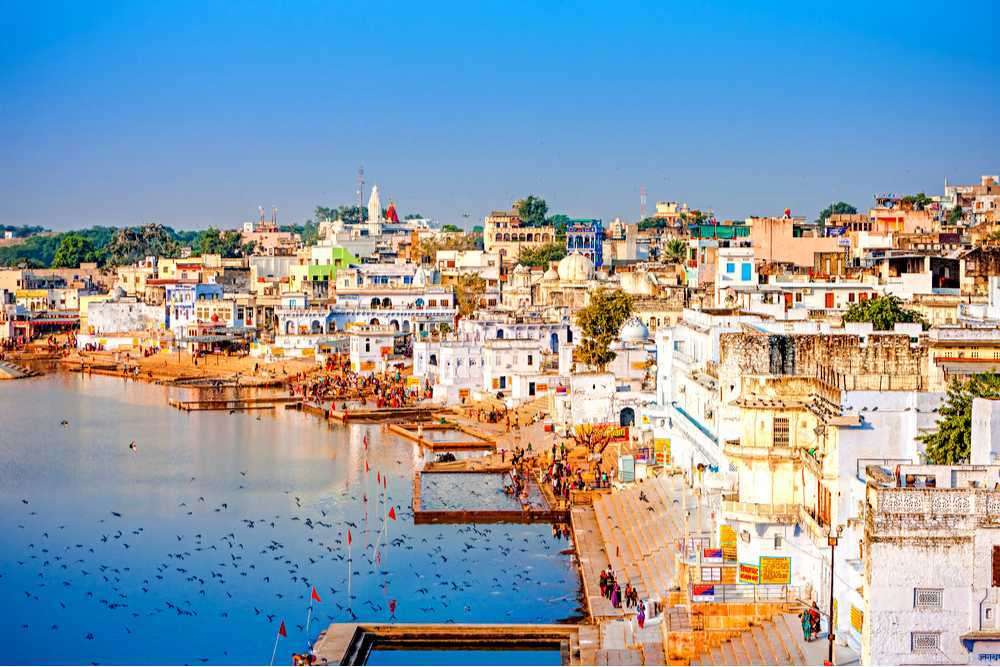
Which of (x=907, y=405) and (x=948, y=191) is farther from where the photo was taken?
(x=948, y=191)

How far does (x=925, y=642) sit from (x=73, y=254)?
94574mm

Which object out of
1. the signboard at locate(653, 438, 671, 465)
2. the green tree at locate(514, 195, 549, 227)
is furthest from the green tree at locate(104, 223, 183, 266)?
the signboard at locate(653, 438, 671, 465)

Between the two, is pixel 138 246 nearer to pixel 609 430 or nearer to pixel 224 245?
pixel 224 245

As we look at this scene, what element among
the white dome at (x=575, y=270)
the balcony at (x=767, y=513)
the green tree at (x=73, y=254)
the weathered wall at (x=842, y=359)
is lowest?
the balcony at (x=767, y=513)

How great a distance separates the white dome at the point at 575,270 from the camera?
185 feet

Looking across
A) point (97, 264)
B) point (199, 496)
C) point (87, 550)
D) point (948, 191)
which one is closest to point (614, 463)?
point (199, 496)

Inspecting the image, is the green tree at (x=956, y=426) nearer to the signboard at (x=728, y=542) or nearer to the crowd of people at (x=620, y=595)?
the signboard at (x=728, y=542)

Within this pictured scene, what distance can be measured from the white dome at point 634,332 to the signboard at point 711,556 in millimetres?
19401

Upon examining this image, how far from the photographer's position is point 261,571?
24.0m

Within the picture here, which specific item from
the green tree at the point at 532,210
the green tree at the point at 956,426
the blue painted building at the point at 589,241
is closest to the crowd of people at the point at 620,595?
the green tree at the point at 956,426

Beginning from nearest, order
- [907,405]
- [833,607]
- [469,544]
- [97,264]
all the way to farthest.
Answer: [833,607] < [907,405] < [469,544] < [97,264]

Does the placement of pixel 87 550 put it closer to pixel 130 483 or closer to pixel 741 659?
pixel 130 483

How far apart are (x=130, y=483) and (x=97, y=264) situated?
2752 inches

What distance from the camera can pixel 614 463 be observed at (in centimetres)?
3056
